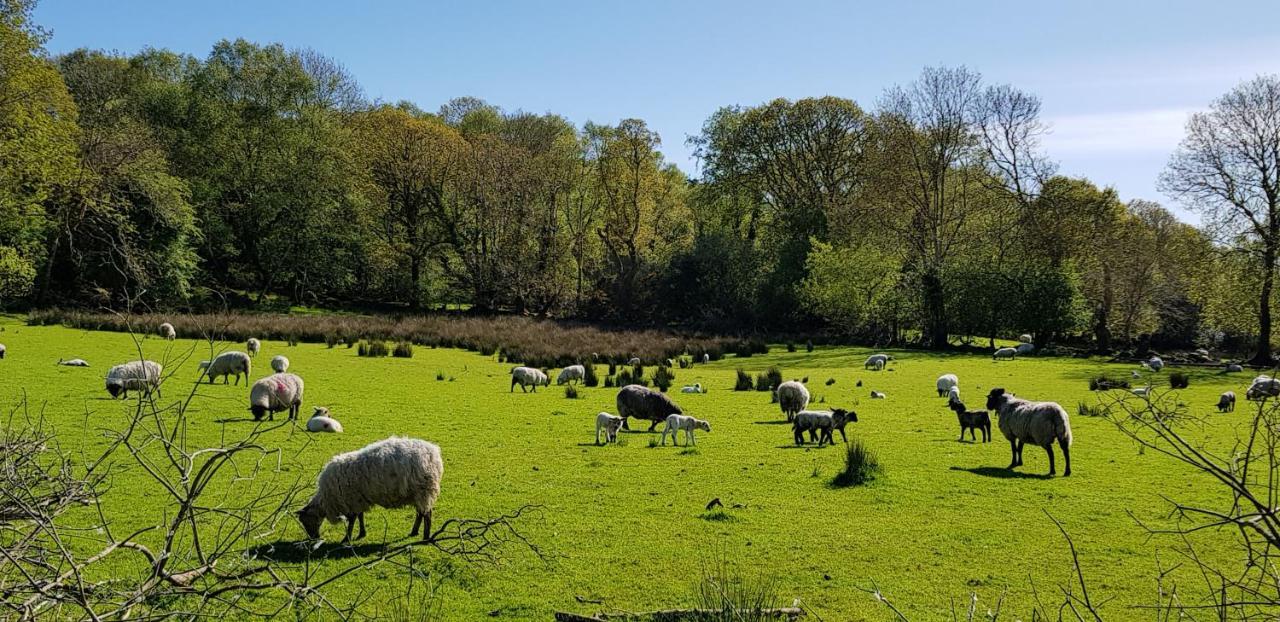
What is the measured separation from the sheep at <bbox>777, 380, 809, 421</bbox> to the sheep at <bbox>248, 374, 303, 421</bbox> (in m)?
10.4

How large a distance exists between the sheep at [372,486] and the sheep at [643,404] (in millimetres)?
8411

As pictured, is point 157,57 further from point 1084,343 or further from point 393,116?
point 1084,343

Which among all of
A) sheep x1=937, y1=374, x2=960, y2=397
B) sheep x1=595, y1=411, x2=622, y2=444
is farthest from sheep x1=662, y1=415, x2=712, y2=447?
sheep x1=937, y1=374, x2=960, y2=397

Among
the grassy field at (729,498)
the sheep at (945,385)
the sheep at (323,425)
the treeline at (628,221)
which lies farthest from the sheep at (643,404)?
the treeline at (628,221)

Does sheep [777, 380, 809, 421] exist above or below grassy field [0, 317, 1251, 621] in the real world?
above

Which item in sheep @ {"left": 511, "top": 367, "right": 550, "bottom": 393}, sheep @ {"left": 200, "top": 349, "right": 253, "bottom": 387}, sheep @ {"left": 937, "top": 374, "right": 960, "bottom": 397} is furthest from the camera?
sheep @ {"left": 511, "top": 367, "right": 550, "bottom": 393}

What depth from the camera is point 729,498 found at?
10664mm

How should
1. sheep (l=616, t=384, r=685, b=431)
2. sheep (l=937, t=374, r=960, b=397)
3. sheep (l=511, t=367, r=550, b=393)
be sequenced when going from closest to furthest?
1. sheep (l=616, t=384, r=685, b=431)
2. sheep (l=937, t=374, r=960, b=397)
3. sheep (l=511, t=367, r=550, b=393)

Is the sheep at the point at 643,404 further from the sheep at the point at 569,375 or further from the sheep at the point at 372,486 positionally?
the sheep at the point at 372,486

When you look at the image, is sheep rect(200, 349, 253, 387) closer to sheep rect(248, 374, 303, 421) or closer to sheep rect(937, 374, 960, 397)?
sheep rect(248, 374, 303, 421)

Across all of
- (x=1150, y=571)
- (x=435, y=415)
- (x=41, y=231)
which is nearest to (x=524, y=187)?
(x=41, y=231)

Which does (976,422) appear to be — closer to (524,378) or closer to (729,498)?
(729,498)

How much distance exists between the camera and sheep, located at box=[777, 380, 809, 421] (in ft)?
57.9

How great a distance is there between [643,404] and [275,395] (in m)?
7.46
